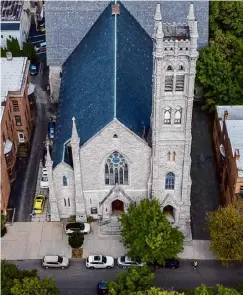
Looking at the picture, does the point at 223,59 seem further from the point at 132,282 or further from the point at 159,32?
the point at 132,282

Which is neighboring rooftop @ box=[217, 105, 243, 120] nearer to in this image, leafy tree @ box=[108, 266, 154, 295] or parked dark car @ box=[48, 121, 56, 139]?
parked dark car @ box=[48, 121, 56, 139]

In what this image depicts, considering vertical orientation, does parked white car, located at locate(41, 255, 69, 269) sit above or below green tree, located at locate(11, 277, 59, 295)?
above

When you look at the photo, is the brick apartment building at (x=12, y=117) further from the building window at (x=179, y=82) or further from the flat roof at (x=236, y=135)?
the flat roof at (x=236, y=135)

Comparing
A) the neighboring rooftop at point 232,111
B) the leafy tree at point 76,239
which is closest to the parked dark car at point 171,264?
the leafy tree at point 76,239

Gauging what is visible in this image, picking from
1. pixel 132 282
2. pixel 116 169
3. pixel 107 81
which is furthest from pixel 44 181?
pixel 132 282

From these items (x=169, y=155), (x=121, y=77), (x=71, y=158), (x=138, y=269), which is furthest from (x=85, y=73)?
(x=138, y=269)

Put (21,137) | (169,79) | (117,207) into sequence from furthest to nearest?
(21,137), (117,207), (169,79)

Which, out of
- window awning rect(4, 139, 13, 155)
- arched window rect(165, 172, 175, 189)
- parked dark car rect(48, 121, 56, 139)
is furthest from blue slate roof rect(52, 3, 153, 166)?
parked dark car rect(48, 121, 56, 139)
